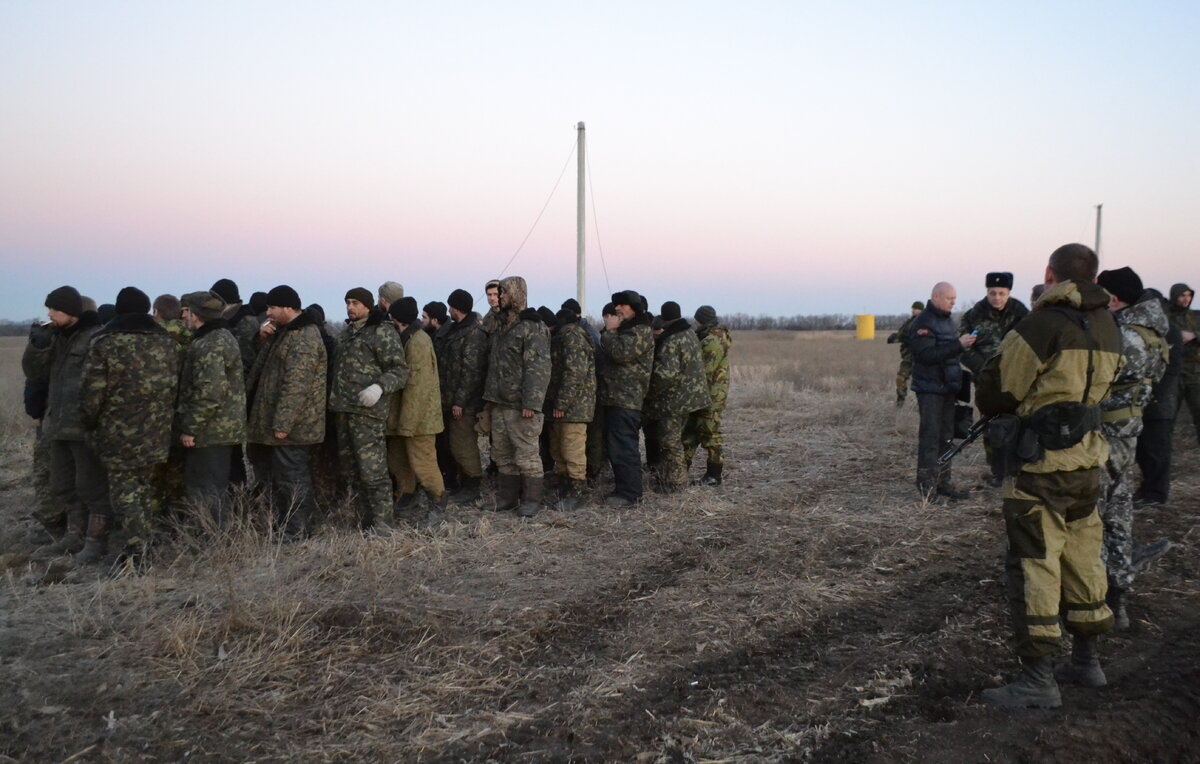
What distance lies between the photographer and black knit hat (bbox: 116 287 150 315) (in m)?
5.86

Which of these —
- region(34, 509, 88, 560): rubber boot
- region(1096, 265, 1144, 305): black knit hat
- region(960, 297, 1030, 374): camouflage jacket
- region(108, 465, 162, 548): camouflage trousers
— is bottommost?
region(34, 509, 88, 560): rubber boot

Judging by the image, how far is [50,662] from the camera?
4.13 meters

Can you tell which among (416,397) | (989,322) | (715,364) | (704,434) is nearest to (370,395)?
(416,397)

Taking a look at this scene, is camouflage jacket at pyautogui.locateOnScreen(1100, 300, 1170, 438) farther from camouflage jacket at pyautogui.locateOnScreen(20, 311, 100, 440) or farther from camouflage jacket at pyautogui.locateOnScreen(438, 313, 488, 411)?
camouflage jacket at pyautogui.locateOnScreen(20, 311, 100, 440)

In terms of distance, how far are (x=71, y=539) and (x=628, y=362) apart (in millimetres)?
4568

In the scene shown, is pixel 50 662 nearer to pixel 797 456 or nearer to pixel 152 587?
pixel 152 587

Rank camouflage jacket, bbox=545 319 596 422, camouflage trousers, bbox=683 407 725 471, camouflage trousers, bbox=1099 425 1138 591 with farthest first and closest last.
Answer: camouflage trousers, bbox=683 407 725 471, camouflage jacket, bbox=545 319 596 422, camouflage trousers, bbox=1099 425 1138 591

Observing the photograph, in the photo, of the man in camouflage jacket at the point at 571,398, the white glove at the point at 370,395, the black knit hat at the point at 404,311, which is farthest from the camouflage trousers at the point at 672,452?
the white glove at the point at 370,395

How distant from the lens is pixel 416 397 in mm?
7078

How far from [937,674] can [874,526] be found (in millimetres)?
2676

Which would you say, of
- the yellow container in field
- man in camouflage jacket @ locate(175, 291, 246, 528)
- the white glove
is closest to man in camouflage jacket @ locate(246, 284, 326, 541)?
man in camouflage jacket @ locate(175, 291, 246, 528)

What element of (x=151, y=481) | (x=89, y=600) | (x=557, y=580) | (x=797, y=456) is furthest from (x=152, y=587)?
(x=797, y=456)

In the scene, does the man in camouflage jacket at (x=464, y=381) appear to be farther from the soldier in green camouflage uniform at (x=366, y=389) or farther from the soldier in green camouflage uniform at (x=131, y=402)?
the soldier in green camouflage uniform at (x=131, y=402)

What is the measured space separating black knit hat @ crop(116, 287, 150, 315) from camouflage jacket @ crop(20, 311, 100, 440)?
51 centimetres
